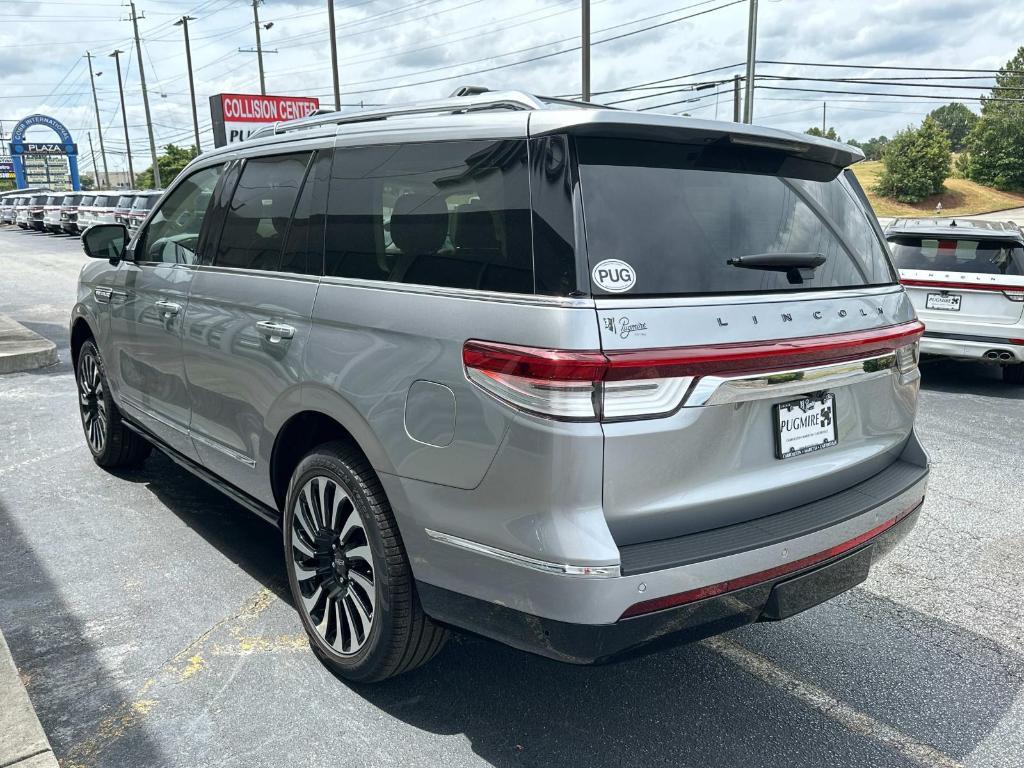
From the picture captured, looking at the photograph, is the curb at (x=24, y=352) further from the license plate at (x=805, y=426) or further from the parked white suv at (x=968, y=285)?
the parked white suv at (x=968, y=285)

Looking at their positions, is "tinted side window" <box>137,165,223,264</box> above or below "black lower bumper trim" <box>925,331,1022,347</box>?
above

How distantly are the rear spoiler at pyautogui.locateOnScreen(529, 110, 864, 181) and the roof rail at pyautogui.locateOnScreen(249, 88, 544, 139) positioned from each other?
0.27 metres

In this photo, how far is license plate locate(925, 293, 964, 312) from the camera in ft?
26.6

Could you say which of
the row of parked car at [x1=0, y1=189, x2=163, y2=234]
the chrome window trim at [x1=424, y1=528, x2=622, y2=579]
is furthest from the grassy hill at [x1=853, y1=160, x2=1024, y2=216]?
the chrome window trim at [x1=424, y1=528, x2=622, y2=579]

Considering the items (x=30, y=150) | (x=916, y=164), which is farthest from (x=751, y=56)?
(x=30, y=150)

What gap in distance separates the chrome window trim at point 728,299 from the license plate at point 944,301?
593 cm

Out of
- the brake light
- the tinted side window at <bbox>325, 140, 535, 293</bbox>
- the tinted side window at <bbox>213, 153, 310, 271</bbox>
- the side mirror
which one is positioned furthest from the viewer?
the side mirror

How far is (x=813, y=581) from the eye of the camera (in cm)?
262

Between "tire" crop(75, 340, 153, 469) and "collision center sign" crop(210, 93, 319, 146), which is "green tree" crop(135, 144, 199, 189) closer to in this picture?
"collision center sign" crop(210, 93, 319, 146)

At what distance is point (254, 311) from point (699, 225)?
184 cm

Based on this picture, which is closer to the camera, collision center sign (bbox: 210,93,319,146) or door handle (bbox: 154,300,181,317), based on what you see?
door handle (bbox: 154,300,181,317)

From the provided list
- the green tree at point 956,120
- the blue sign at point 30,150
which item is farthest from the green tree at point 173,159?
the green tree at point 956,120

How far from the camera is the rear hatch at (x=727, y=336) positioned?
226 centimetres

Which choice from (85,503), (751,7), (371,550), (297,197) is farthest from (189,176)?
(751,7)
